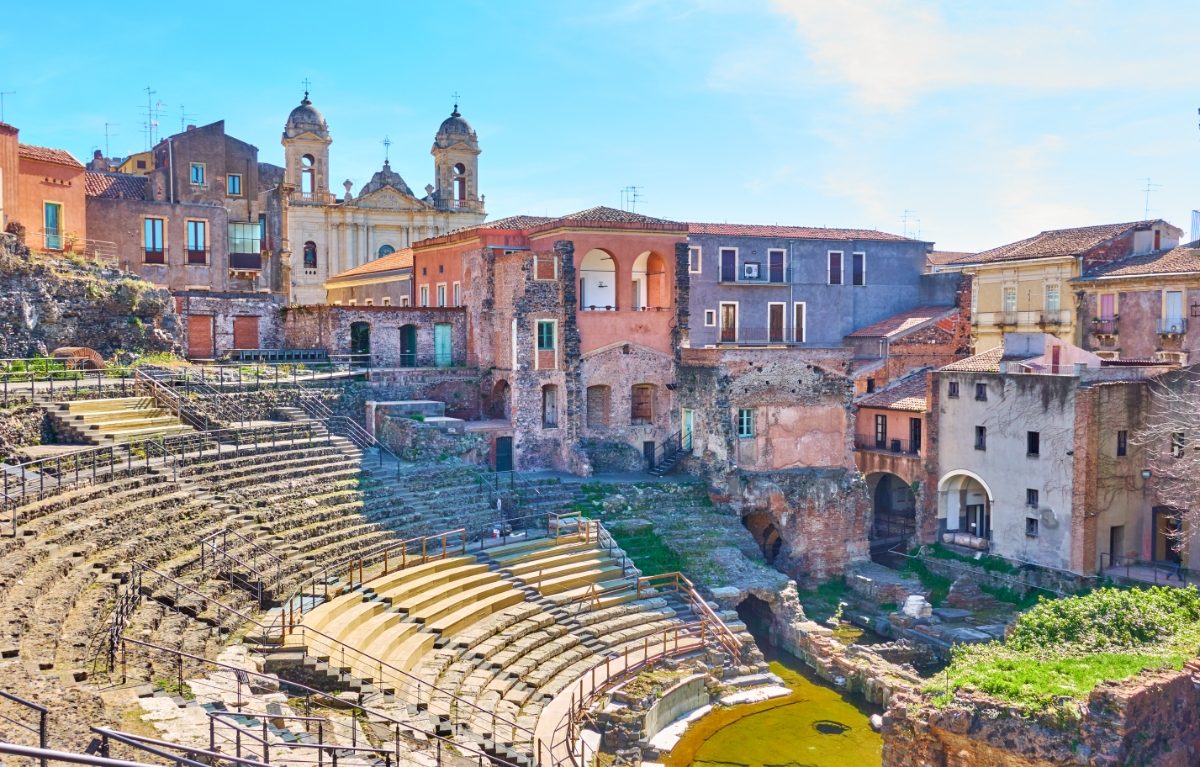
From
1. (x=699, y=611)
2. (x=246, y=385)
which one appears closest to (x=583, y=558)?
(x=699, y=611)

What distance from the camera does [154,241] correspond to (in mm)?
41031

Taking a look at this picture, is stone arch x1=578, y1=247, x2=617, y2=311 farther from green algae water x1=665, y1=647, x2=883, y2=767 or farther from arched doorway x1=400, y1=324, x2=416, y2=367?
green algae water x1=665, y1=647, x2=883, y2=767

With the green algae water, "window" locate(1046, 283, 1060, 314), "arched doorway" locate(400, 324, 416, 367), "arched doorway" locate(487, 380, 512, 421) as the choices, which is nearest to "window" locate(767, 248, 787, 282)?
"window" locate(1046, 283, 1060, 314)

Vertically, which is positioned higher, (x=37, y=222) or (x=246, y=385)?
(x=37, y=222)

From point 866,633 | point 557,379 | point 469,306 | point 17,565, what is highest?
point 469,306

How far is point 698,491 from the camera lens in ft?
109

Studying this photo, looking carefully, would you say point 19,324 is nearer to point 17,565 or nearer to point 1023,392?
point 17,565

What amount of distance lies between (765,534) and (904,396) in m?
8.11

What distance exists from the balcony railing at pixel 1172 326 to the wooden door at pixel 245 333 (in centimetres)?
3222

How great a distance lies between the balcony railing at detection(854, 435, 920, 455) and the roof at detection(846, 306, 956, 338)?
19.4 feet

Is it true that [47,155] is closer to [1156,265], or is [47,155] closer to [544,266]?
[544,266]

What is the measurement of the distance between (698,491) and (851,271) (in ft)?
57.7

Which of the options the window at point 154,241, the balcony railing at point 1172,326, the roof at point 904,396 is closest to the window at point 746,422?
the roof at point 904,396

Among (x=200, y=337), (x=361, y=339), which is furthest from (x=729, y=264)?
A: (x=200, y=337)
